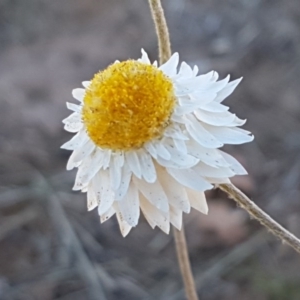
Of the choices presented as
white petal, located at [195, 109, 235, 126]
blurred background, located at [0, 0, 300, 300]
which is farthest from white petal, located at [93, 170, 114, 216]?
blurred background, located at [0, 0, 300, 300]

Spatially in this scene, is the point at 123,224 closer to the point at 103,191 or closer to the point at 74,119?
the point at 103,191

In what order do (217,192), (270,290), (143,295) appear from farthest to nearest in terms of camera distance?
(217,192) → (143,295) → (270,290)

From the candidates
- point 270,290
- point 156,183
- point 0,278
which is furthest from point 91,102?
point 0,278

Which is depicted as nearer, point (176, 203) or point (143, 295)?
point (176, 203)

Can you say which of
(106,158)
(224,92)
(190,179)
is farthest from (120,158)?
(224,92)

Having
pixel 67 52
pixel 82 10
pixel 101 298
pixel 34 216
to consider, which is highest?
pixel 82 10

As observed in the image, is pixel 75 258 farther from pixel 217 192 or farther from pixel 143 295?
pixel 217 192

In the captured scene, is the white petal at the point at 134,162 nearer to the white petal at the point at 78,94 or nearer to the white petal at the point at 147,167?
the white petal at the point at 147,167

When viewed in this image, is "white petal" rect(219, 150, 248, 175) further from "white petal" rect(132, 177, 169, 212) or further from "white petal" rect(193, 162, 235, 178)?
"white petal" rect(132, 177, 169, 212)
